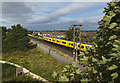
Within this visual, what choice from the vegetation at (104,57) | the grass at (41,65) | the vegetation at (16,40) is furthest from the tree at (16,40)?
the vegetation at (104,57)

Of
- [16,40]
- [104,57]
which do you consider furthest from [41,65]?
[104,57]

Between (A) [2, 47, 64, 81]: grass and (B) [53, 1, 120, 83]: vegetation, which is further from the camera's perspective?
(A) [2, 47, 64, 81]: grass

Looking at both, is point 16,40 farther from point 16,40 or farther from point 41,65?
point 41,65

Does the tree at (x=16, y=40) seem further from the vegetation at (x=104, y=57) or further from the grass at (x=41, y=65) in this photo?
the vegetation at (x=104, y=57)

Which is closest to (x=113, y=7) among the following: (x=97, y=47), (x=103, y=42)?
(x=103, y=42)

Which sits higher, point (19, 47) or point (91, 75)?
point (91, 75)

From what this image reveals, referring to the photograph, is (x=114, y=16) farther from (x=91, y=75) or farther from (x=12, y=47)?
(x=12, y=47)

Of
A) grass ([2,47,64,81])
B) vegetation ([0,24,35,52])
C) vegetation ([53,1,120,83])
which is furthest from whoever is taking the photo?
vegetation ([0,24,35,52])

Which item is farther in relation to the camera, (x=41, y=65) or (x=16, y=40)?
(x=16, y=40)

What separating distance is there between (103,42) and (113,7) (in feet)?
2.94

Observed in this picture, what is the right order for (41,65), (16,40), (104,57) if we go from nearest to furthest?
(104,57) → (41,65) → (16,40)

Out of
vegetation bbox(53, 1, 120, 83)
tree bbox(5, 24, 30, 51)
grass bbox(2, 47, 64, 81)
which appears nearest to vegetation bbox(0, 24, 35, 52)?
tree bbox(5, 24, 30, 51)

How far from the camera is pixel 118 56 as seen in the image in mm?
1604

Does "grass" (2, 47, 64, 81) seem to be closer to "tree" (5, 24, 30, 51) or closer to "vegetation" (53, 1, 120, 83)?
"tree" (5, 24, 30, 51)
